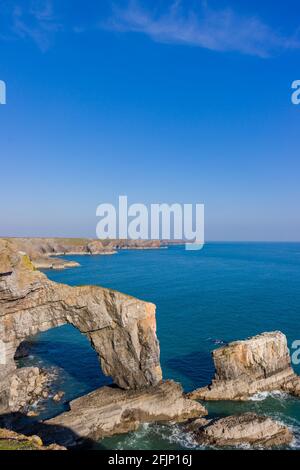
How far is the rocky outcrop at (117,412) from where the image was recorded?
96.6ft

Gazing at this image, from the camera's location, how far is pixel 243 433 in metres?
28.9

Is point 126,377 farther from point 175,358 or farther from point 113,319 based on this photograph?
point 175,358

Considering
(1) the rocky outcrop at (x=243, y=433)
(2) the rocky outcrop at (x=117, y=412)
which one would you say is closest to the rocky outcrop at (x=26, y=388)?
(2) the rocky outcrop at (x=117, y=412)

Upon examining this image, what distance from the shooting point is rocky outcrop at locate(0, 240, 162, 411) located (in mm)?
32031

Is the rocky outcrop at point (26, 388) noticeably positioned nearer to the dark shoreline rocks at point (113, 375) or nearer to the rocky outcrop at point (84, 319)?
the dark shoreline rocks at point (113, 375)

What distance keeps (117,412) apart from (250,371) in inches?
590

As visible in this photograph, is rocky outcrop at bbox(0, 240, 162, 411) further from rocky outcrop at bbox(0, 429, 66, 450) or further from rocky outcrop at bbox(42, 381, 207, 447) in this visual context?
rocky outcrop at bbox(0, 429, 66, 450)

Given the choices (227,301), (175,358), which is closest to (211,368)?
(175,358)

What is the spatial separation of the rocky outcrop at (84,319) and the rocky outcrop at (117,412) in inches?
62.7

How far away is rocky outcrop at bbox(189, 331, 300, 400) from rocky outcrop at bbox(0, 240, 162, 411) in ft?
22.8

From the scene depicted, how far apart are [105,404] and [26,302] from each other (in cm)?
1114

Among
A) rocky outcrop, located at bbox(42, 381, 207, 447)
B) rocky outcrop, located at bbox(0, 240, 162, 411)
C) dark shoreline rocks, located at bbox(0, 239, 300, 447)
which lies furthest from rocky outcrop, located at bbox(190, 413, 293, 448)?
rocky outcrop, located at bbox(0, 240, 162, 411)
